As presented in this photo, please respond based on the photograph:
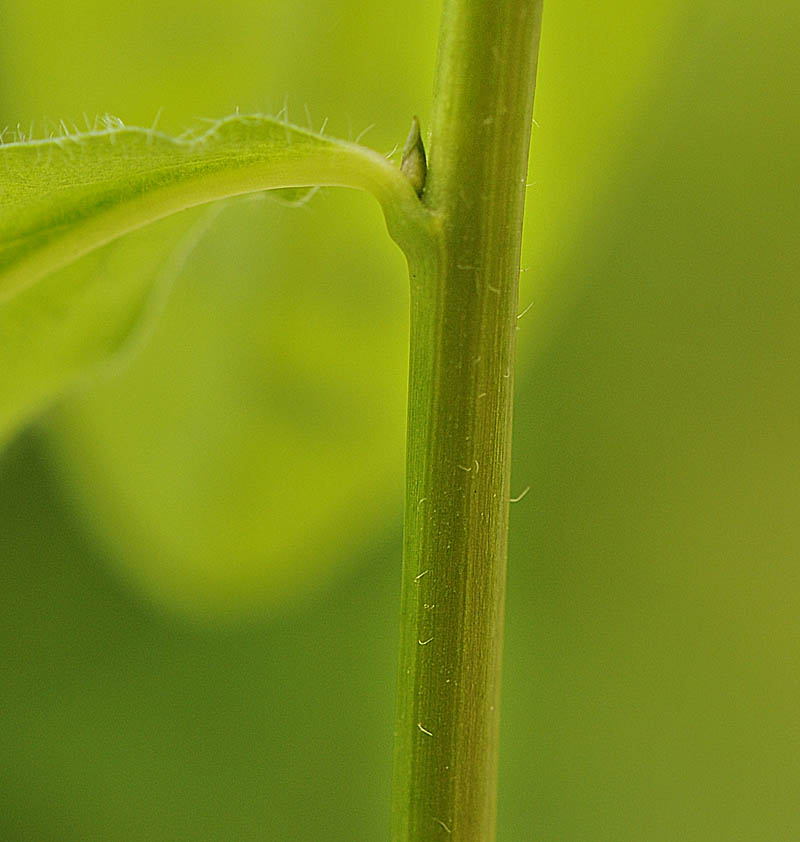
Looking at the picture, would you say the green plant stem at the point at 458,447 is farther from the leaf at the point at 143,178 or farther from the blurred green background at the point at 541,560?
the blurred green background at the point at 541,560

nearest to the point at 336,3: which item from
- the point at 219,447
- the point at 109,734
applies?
the point at 219,447

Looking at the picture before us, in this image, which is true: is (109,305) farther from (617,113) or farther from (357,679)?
(357,679)

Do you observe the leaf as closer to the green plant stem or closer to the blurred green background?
the green plant stem

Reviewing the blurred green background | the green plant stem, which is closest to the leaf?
the green plant stem

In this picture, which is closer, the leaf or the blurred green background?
the leaf

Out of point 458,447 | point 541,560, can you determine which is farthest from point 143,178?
point 541,560

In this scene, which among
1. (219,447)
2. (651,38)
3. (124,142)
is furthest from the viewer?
(219,447)
